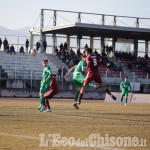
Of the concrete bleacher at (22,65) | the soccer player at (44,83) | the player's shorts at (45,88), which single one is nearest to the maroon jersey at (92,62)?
the soccer player at (44,83)

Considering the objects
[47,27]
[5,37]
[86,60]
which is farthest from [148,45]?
[86,60]

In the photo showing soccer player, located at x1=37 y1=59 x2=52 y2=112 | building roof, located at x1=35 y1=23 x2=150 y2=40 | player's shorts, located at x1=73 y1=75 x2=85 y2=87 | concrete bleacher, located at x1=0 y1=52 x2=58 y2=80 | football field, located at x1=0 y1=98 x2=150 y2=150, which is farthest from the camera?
building roof, located at x1=35 y1=23 x2=150 y2=40

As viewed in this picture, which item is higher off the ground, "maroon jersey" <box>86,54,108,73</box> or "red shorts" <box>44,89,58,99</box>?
"maroon jersey" <box>86,54,108,73</box>

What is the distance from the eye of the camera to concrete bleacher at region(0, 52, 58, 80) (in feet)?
143

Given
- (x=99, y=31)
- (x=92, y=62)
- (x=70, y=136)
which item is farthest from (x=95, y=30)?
(x=70, y=136)

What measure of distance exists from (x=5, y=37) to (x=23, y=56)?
4113 millimetres

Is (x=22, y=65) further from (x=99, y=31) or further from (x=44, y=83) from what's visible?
(x=44, y=83)

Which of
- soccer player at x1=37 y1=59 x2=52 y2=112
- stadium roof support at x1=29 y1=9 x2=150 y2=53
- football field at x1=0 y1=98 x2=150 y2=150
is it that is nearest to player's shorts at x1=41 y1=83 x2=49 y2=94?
soccer player at x1=37 y1=59 x2=52 y2=112

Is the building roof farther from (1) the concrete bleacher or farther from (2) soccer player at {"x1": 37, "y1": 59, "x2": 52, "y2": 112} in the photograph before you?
(2) soccer player at {"x1": 37, "y1": 59, "x2": 52, "y2": 112}

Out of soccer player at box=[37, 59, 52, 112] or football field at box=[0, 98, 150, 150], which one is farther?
soccer player at box=[37, 59, 52, 112]

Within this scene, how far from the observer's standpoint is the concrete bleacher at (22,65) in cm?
4350

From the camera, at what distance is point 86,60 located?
19.6m

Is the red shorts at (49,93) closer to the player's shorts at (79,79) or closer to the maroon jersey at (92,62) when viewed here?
the maroon jersey at (92,62)

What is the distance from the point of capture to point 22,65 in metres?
47.2
